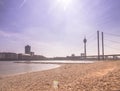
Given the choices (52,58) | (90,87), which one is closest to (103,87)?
(90,87)

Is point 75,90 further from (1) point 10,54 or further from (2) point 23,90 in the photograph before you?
(1) point 10,54

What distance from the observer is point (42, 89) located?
9414 mm

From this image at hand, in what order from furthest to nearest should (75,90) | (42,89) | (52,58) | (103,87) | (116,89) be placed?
(52,58) < (42,89) < (75,90) < (103,87) < (116,89)

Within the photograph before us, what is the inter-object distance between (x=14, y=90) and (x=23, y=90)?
2.34ft

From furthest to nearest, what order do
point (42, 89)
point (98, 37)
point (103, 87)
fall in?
point (98, 37)
point (42, 89)
point (103, 87)

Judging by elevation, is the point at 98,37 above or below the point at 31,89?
above

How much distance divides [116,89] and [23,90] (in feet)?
18.0

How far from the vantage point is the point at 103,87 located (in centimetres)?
739

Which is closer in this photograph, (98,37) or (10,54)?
(98,37)

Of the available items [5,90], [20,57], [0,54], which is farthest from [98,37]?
[0,54]

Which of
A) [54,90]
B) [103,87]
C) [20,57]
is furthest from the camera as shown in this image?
[20,57]

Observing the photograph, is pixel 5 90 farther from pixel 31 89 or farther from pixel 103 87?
pixel 103 87

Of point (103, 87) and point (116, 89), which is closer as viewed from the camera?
point (116, 89)

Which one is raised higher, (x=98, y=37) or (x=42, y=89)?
(x=98, y=37)
